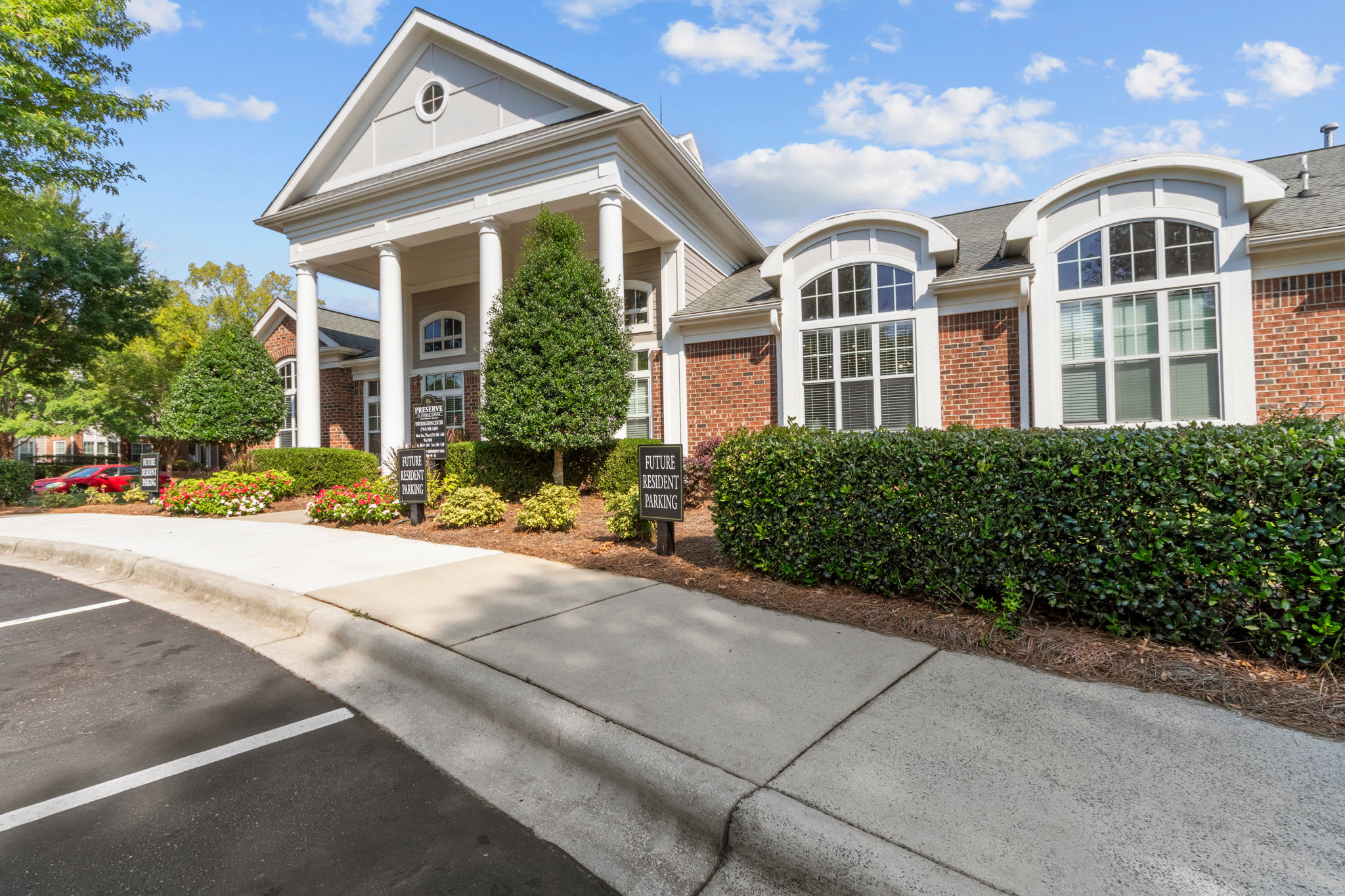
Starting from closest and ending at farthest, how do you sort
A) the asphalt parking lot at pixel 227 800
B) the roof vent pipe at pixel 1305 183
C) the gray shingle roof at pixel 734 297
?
the asphalt parking lot at pixel 227 800, the roof vent pipe at pixel 1305 183, the gray shingle roof at pixel 734 297

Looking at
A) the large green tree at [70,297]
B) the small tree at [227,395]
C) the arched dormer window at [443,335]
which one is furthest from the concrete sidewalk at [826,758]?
the large green tree at [70,297]

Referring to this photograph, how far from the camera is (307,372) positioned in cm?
1573

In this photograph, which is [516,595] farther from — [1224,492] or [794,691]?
[1224,492]

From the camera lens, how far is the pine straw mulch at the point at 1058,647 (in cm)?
305

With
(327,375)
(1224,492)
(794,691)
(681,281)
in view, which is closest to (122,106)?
(327,375)

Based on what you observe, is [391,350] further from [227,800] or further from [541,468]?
[227,800]

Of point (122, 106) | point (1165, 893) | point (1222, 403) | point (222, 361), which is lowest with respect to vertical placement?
point (1165, 893)

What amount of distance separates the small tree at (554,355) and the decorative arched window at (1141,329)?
292 inches

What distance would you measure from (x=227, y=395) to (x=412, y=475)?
10.0 meters

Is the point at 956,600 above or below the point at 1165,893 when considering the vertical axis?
above

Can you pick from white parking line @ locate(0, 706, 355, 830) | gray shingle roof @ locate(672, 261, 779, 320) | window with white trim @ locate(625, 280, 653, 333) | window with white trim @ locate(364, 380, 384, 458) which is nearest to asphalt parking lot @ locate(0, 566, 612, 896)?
white parking line @ locate(0, 706, 355, 830)

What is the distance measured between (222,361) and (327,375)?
4193 millimetres

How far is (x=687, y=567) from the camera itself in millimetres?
6035

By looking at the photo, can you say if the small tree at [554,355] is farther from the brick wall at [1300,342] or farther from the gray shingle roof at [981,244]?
the brick wall at [1300,342]
